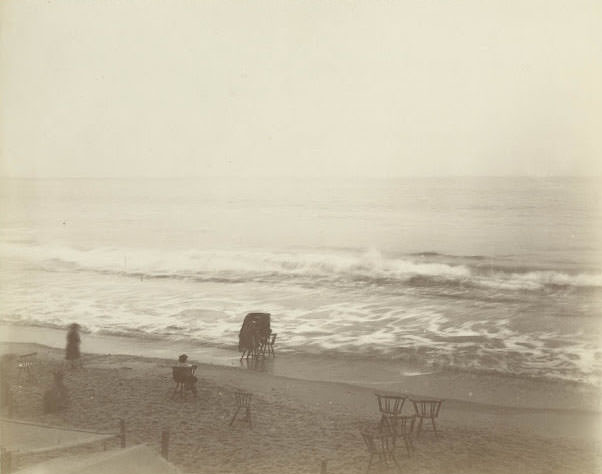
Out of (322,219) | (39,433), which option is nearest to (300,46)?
(39,433)

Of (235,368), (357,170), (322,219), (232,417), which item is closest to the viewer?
(232,417)

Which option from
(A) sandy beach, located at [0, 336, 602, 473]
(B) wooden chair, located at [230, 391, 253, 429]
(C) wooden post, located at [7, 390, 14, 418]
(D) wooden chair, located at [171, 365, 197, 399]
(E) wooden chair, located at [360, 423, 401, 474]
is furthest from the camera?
(D) wooden chair, located at [171, 365, 197, 399]

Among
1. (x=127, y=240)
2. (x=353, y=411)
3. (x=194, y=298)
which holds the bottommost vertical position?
(x=353, y=411)

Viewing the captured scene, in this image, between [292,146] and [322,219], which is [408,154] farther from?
[322,219]

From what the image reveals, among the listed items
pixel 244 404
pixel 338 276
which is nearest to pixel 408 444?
pixel 244 404

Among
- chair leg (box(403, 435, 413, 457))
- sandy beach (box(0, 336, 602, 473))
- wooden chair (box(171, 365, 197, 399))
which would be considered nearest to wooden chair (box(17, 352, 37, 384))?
sandy beach (box(0, 336, 602, 473))

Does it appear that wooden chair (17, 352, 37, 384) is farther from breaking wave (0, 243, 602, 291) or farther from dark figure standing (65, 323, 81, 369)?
breaking wave (0, 243, 602, 291)

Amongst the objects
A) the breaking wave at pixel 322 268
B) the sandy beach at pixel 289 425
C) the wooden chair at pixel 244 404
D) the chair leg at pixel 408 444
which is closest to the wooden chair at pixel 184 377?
the sandy beach at pixel 289 425
